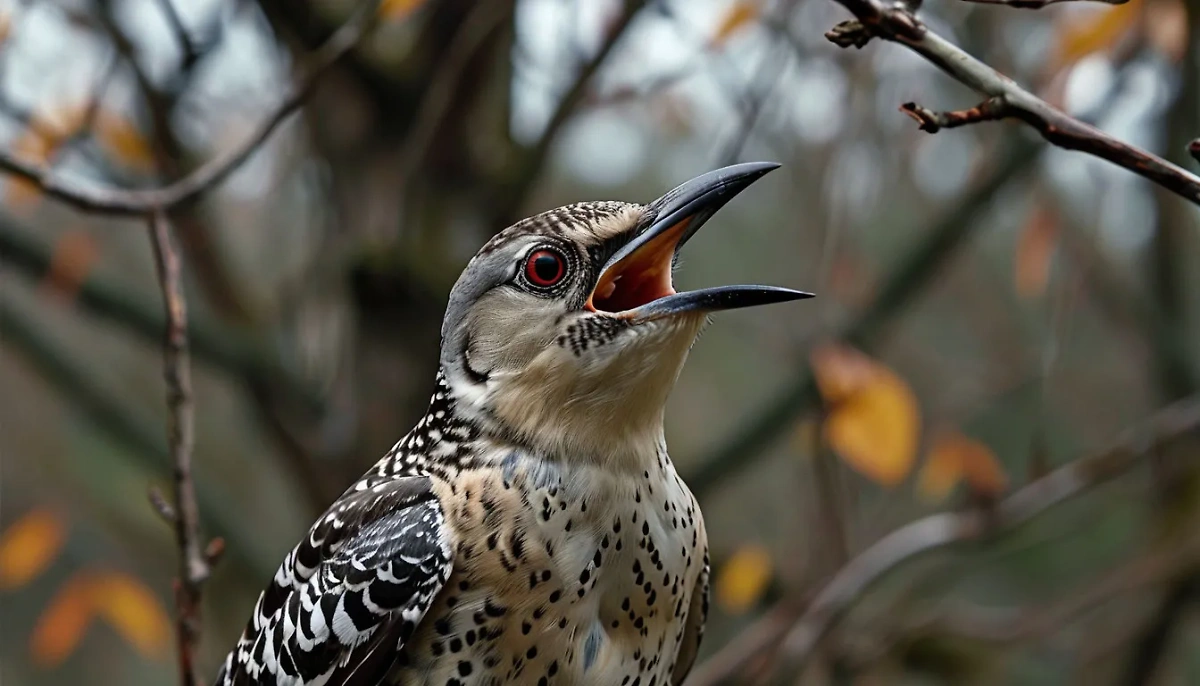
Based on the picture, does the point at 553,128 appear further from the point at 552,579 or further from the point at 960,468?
the point at 960,468

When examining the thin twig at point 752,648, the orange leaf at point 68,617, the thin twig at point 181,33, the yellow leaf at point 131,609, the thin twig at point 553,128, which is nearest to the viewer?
the thin twig at point 181,33

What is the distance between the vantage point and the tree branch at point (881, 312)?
3811mm

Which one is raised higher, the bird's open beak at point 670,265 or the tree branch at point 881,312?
the bird's open beak at point 670,265

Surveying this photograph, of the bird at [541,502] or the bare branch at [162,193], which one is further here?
the bare branch at [162,193]

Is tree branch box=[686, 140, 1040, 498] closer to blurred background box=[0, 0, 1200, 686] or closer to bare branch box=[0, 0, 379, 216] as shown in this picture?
blurred background box=[0, 0, 1200, 686]

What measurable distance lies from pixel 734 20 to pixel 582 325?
70.5 inches

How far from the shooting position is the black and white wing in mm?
2301

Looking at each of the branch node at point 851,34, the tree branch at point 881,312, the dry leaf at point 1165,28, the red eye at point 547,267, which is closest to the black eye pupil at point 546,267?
the red eye at point 547,267

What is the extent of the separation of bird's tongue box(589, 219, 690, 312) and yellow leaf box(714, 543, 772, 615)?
74.2 inches

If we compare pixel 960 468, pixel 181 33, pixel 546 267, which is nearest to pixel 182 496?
pixel 546 267

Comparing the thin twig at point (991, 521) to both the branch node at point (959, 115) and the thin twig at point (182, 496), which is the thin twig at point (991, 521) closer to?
the thin twig at point (182, 496)

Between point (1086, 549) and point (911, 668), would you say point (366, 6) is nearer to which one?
point (911, 668)

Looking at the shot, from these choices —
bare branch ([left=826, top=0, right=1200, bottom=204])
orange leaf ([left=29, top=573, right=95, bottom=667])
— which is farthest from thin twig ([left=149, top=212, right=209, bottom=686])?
orange leaf ([left=29, top=573, right=95, bottom=667])

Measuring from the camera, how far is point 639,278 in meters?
2.46
